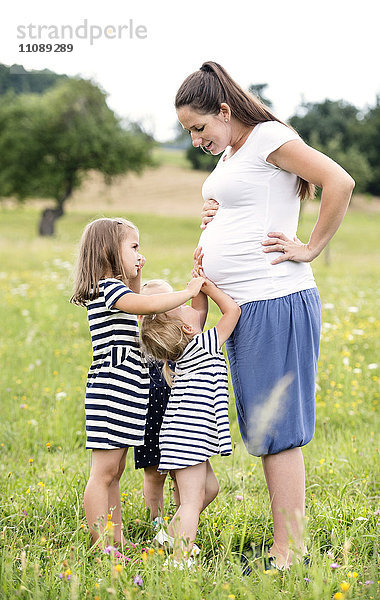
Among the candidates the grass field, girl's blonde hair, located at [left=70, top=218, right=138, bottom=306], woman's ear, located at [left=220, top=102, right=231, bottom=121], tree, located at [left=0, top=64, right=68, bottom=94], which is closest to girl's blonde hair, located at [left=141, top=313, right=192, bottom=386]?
girl's blonde hair, located at [left=70, top=218, right=138, bottom=306]

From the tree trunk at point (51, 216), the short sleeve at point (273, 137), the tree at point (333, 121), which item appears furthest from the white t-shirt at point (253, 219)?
the tree at point (333, 121)

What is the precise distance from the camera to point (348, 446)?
3.90m

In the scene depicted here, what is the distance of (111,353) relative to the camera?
2.64m

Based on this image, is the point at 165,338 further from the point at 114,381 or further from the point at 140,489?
the point at 140,489

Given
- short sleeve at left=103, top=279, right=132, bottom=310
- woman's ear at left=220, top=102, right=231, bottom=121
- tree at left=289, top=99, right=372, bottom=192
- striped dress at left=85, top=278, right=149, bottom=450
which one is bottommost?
striped dress at left=85, top=278, right=149, bottom=450

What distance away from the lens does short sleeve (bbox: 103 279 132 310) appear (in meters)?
2.55

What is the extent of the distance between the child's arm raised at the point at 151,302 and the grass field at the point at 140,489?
34.8 inches

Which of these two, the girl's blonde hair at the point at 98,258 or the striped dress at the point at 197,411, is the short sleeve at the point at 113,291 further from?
the striped dress at the point at 197,411

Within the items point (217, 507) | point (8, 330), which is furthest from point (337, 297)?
point (217, 507)

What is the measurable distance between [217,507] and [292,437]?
0.66 meters

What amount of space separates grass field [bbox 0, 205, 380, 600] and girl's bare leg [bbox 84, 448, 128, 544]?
0.27ft

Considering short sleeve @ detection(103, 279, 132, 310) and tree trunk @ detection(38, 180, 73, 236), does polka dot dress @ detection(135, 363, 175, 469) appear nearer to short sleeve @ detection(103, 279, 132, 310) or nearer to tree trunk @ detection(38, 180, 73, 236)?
short sleeve @ detection(103, 279, 132, 310)

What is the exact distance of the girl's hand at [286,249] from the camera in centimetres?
253

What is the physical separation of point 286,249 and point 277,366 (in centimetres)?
47
